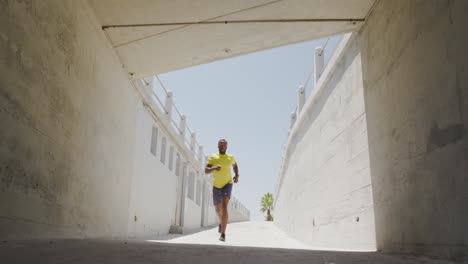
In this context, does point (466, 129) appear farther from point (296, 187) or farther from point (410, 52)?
point (296, 187)

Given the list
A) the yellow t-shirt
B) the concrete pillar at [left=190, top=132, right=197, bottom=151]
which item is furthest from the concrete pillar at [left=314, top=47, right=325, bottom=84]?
the concrete pillar at [left=190, top=132, right=197, bottom=151]

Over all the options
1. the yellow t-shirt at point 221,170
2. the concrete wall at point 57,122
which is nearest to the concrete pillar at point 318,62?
the yellow t-shirt at point 221,170

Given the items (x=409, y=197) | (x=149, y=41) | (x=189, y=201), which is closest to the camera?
(x=409, y=197)

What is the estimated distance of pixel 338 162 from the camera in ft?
24.5

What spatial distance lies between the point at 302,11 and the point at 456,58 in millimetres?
3141

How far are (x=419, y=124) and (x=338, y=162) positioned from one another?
10.6ft

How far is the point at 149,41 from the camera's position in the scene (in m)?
7.11

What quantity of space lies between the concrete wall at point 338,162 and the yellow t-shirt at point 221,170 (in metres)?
1.81

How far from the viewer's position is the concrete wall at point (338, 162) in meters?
6.20

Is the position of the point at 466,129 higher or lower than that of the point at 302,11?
lower

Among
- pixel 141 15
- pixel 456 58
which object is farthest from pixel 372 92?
pixel 141 15

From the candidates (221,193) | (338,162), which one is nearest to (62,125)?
(221,193)

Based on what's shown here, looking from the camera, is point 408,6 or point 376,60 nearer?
point 408,6

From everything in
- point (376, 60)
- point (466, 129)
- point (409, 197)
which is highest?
point (376, 60)
